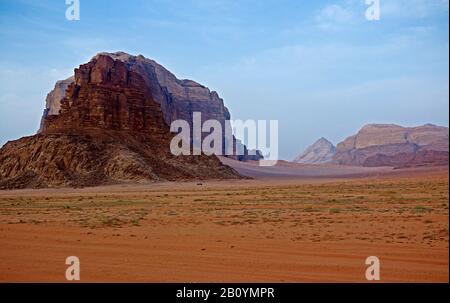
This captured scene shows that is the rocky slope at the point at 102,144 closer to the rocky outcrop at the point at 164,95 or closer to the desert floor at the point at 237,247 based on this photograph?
the desert floor at the point at 237,247

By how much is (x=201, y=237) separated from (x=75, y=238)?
388 cm

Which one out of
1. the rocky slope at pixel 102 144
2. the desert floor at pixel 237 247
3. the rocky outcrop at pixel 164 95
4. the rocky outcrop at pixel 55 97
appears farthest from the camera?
the rocky outcrop at pixel 55 97

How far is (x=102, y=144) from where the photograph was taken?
79875 mm

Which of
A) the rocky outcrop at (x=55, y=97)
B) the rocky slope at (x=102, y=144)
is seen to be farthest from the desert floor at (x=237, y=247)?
the rocky outcrop at (x=55, y=97)

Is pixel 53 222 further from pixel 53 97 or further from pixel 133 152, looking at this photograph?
pixel 53 97

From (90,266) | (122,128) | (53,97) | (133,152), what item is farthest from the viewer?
(53,97)

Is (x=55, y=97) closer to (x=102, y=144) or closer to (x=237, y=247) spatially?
(x=102, y=144)

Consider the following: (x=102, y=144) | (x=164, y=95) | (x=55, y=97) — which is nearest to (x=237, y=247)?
(x=102, y=144)

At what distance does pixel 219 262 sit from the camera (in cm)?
1071

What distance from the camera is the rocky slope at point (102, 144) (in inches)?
2886

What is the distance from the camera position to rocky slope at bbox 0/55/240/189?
7331cm

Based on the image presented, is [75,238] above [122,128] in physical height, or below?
below

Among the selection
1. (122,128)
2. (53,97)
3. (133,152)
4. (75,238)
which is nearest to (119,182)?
(133,152)

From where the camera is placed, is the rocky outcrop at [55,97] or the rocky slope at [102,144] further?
the rocky outcrop at [55,97]
